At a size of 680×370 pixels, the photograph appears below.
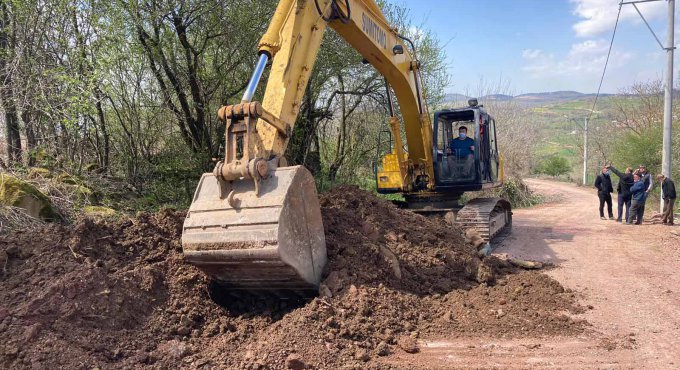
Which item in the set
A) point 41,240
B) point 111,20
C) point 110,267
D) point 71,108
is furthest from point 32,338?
point 111,20

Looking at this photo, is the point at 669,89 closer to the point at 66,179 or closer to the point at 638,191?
the point at 638,191

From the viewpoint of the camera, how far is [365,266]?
4.91m

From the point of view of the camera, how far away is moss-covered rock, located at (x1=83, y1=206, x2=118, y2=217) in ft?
23.6

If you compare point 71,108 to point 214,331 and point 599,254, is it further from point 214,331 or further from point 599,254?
point 599,254

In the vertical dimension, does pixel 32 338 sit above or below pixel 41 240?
below

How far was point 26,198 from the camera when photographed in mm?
6359

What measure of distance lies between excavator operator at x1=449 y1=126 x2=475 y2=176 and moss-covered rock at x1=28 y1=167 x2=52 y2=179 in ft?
21.9

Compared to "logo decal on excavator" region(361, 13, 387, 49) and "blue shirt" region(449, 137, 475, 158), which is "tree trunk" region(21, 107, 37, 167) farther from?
"blue shirt" region(449, 137, 475, 158)

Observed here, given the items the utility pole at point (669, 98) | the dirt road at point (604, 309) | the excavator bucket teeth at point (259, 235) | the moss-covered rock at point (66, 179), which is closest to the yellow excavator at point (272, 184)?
the excavator bucket teeth at point (259, 235)

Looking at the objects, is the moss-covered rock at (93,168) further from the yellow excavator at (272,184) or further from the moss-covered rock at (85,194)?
the yellow excavator at (272,184)

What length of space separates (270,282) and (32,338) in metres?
1.75

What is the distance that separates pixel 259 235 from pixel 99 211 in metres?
4.48

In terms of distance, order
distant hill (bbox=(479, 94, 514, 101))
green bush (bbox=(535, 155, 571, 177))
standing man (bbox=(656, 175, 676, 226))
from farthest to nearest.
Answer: green bush (bbox=(535, 155, 571, 177)) → distant hill (bbox=(479, 94, 514, 101)) → standing man (bbox=(656, 175, 676, 226))

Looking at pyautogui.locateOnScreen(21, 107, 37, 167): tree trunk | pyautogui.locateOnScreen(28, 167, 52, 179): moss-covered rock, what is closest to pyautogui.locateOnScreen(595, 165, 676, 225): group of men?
pyautogui.locateOnScreen(28, 167, 52, 179): moss-covered rock
